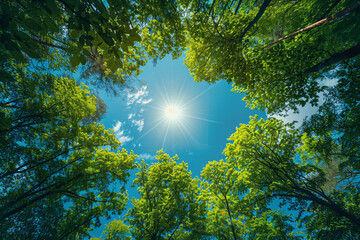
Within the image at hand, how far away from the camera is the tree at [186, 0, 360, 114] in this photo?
4.29 m

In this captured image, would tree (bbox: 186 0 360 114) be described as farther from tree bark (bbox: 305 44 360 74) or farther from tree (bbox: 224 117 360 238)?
tree (bbox: 224 117 360 238)

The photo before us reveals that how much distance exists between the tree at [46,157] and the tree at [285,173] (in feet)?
27.7

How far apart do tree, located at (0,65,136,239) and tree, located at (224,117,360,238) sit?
27.7ft

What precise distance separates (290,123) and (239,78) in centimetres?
513

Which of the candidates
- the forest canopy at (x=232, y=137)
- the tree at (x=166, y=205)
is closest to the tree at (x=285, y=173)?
the forest canopy at (x=232, y=137)

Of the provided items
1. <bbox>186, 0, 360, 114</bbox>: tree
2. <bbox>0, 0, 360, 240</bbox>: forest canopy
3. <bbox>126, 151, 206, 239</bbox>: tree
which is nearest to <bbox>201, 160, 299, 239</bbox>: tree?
<bbox>0, 0, 360, 240</bbox>: forest canopy

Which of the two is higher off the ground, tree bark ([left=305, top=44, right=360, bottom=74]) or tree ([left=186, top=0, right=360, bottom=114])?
tree ([left=186, top=0, right=360, bottom=114])

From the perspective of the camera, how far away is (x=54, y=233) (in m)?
5.84

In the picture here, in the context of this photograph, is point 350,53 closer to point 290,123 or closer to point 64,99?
point 290,123

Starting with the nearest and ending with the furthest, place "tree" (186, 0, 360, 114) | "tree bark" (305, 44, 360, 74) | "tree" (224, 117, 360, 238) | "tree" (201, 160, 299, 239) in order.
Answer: "tree bark" (305, 44, 360, 74) < "tree" (186, 0, 360, 114) < "tree" (224, 117, 360, 238) < "tree" (201, 160, 299, 239)

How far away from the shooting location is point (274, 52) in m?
4.67

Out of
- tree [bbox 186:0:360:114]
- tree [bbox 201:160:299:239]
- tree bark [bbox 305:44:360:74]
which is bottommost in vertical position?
tree [bbox 201:160:299:239]

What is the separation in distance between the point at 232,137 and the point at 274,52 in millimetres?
5897

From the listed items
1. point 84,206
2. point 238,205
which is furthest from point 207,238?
point 84,206
